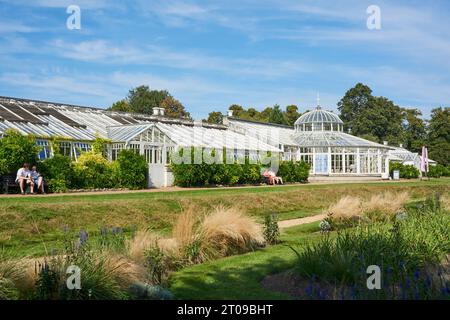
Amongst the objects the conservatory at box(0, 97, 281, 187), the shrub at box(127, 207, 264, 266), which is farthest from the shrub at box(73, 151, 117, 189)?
the shrub at box(127, 207, 264, 266)

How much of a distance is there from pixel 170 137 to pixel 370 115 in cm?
4926

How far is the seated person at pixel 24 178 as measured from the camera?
1839 cm

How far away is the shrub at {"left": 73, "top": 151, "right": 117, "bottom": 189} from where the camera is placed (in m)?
21.5

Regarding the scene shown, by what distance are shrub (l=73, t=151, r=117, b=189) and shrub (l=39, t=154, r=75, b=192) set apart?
22.7 inches

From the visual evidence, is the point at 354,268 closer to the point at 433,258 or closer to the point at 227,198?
the point at 433,258

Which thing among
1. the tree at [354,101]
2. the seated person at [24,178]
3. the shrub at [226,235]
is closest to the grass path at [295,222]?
the shrub at [226,235]

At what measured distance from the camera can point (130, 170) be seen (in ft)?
75.8

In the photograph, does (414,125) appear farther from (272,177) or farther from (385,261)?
(385,261)

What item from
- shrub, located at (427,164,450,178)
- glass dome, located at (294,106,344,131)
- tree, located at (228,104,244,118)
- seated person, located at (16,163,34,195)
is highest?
tree, located at (228,104,244,118)

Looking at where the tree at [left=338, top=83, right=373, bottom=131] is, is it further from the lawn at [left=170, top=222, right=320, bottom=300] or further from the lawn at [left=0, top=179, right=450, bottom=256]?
the lawn at [left=170, top=222, right=320, bottom=300]

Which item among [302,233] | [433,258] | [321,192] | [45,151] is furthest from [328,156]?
[433,258]

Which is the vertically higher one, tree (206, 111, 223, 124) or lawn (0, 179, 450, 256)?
tree (206, 111, 223, 124)

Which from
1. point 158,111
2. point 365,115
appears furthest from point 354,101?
point 158,111
